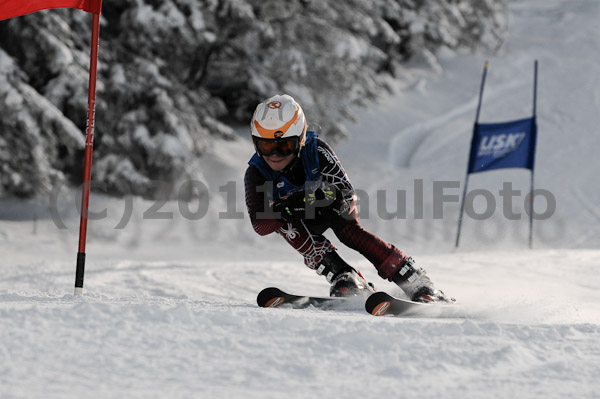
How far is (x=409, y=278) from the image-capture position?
4.12m

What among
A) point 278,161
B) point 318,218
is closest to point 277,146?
point 278,161

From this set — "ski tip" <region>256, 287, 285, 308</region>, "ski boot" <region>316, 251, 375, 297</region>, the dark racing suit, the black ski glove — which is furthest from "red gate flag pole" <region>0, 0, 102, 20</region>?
"ski boot" <region>316, 251, 375, 297</region>

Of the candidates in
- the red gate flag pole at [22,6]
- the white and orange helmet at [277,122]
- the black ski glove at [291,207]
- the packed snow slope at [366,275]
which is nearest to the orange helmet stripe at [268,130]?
the white and orange helmet at [277,122]

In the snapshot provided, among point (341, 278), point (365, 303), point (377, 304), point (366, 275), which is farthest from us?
point (366, 275)

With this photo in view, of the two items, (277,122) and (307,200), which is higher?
(277,122)

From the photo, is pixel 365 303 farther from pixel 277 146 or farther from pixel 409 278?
pixel 277 146

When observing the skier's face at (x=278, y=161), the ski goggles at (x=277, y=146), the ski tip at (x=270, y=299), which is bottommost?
the ski tip at (x=270, y=299)

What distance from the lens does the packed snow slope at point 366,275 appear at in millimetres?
2137

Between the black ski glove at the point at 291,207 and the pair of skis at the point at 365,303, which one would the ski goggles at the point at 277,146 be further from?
the pair of skis at the point at 365,303

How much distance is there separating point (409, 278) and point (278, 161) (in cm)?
112

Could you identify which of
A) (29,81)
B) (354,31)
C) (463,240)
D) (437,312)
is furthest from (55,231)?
(354,31)

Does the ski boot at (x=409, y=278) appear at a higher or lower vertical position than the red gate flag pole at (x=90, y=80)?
lower

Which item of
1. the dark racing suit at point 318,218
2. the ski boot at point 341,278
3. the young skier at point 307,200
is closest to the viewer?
the young skier at point 307,200
